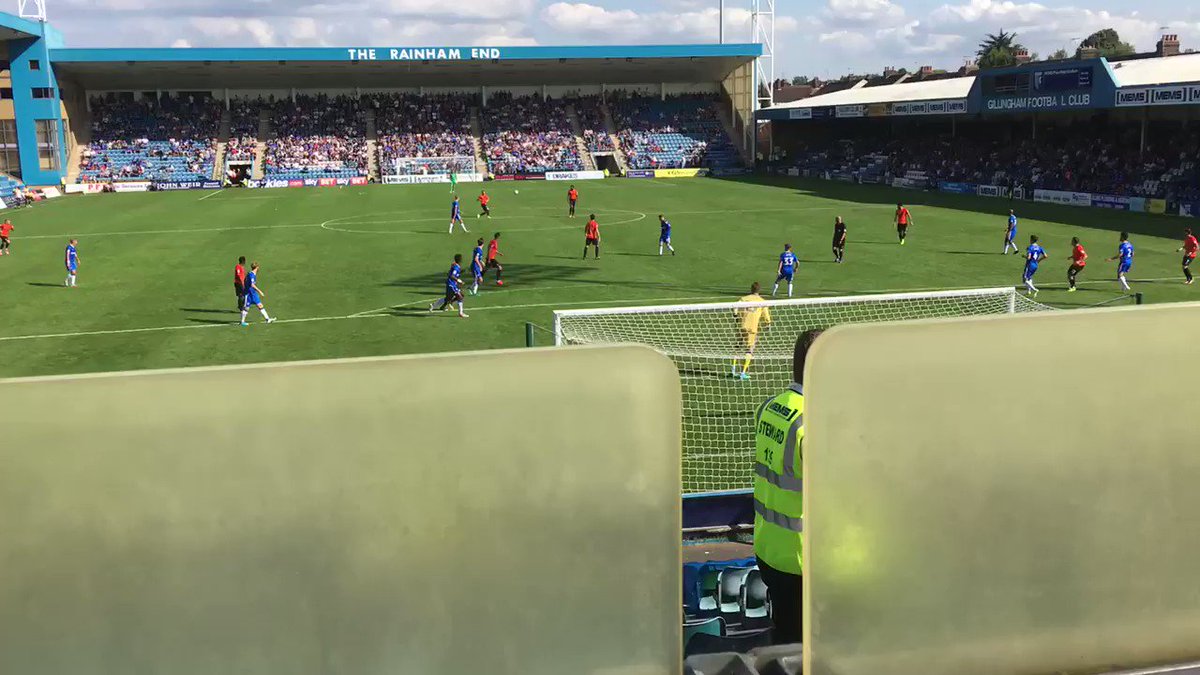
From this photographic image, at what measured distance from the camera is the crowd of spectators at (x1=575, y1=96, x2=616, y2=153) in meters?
80.5

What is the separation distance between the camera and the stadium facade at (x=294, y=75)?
67438mm

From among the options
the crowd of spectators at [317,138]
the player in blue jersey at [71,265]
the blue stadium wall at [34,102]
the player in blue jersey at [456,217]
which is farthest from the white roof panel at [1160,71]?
the blue stadium wall at [34,102]

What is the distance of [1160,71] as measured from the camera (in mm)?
47750

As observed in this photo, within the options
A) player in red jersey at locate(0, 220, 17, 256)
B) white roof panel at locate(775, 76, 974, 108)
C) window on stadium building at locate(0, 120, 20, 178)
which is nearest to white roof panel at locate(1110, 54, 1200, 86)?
white roof panel at locate(775, 76, 974, 108)

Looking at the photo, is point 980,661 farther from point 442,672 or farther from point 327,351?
point 327,351

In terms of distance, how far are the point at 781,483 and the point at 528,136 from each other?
79.5m

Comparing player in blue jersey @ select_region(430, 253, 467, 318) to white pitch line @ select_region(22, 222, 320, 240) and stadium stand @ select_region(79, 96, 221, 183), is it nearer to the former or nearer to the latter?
white pitch line @ select_region(22, 222, 320, 240)

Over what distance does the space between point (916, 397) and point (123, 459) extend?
2335 millimetres

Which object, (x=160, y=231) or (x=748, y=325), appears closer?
(x=748, y=325)

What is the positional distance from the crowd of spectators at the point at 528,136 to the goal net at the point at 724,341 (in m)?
54.8

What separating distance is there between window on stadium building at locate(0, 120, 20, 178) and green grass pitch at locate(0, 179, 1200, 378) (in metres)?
20.7

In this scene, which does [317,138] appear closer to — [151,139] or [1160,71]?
[151,139]

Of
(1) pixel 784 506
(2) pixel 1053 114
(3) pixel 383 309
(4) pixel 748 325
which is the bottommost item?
(3) pixel 383 309

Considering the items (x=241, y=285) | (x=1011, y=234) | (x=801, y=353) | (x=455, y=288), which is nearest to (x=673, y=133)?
(x=1011, y=234)
